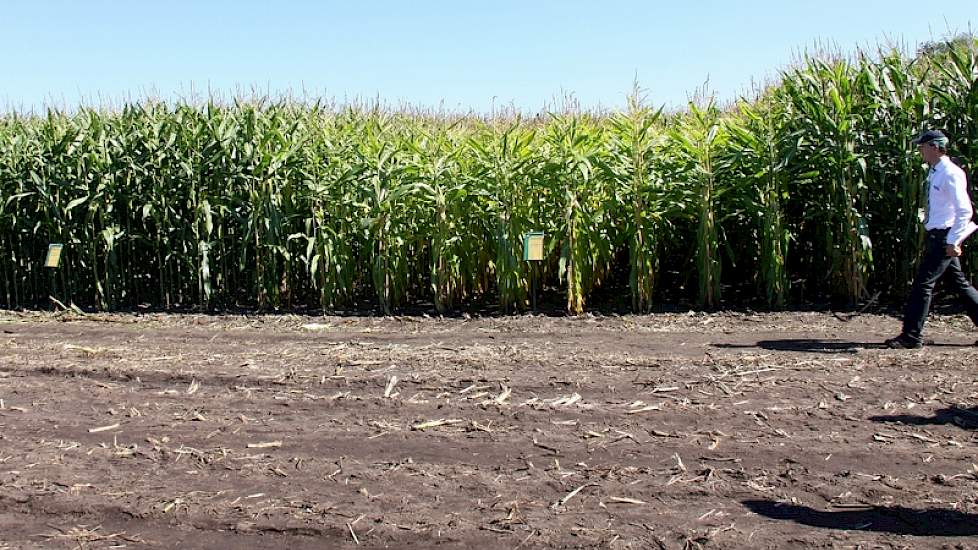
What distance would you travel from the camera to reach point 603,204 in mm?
9367

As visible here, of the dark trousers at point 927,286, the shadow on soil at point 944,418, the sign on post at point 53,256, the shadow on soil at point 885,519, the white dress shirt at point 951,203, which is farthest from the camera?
the sign on post at point 53,256

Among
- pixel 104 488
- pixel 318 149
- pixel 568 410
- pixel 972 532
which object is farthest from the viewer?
pixel 318 149

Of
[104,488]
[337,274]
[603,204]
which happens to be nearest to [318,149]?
[337,274]

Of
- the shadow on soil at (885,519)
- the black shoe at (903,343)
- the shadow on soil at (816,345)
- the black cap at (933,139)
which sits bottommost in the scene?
the shadow on soil at (885,519)

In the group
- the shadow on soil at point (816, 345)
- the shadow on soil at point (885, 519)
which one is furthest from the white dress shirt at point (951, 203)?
the shadow on soil at point (885, 519)

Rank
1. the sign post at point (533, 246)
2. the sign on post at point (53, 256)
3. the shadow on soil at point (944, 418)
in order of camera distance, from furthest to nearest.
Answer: the sign on post at point (53, 256), the sign post at point (533, 246), the shadow on soil at point (944, 418)

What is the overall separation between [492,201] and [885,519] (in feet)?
20.4

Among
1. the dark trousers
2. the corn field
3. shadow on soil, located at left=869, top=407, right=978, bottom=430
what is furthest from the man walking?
shadow on soil, located at left=869, top=407, right=978, bottom=430

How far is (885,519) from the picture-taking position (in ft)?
12.7

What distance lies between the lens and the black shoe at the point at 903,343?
7168mm

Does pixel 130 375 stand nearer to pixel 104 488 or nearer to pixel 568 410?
pixel 104 488

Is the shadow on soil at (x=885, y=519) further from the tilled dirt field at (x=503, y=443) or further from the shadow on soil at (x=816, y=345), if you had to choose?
the shadow on soil at (x=816, y=345)

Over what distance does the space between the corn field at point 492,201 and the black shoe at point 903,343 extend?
170cm

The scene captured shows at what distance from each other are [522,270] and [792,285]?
2.97 metres
